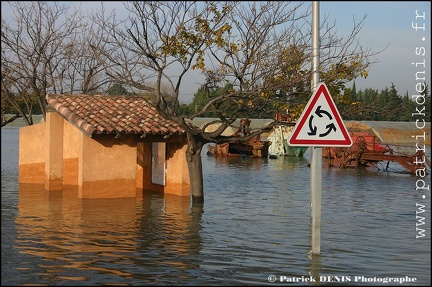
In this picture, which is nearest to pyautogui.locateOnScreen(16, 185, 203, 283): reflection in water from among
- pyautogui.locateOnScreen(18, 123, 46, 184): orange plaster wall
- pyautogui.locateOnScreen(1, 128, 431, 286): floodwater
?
pyautogui.locateOnScreen(1, 128, 431, 286): floodwater

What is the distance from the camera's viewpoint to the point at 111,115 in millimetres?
22203

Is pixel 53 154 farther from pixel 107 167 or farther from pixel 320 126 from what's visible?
pixel 320 126

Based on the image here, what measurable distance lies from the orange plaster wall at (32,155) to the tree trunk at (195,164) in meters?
7.10

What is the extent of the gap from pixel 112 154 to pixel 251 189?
7.70m

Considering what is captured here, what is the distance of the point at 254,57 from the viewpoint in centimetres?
1905

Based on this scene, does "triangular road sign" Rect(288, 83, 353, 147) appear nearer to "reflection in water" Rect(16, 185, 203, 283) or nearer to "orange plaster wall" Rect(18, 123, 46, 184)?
"reflection in water" Rect(16, 185, 203, 283)

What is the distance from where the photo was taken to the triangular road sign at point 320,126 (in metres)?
10.5

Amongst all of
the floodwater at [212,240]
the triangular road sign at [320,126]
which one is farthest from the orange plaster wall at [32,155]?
the triangular road sign at [320,126]

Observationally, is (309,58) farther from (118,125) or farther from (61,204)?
(61,204)

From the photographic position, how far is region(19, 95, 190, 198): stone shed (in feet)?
69.8

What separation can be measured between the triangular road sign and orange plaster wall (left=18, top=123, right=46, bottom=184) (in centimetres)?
1644

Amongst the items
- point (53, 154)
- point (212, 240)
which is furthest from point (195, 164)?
point (53, 154)

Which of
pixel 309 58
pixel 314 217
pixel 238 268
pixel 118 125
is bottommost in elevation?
pixel 238 268

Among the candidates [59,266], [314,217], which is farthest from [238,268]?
[59,266]
